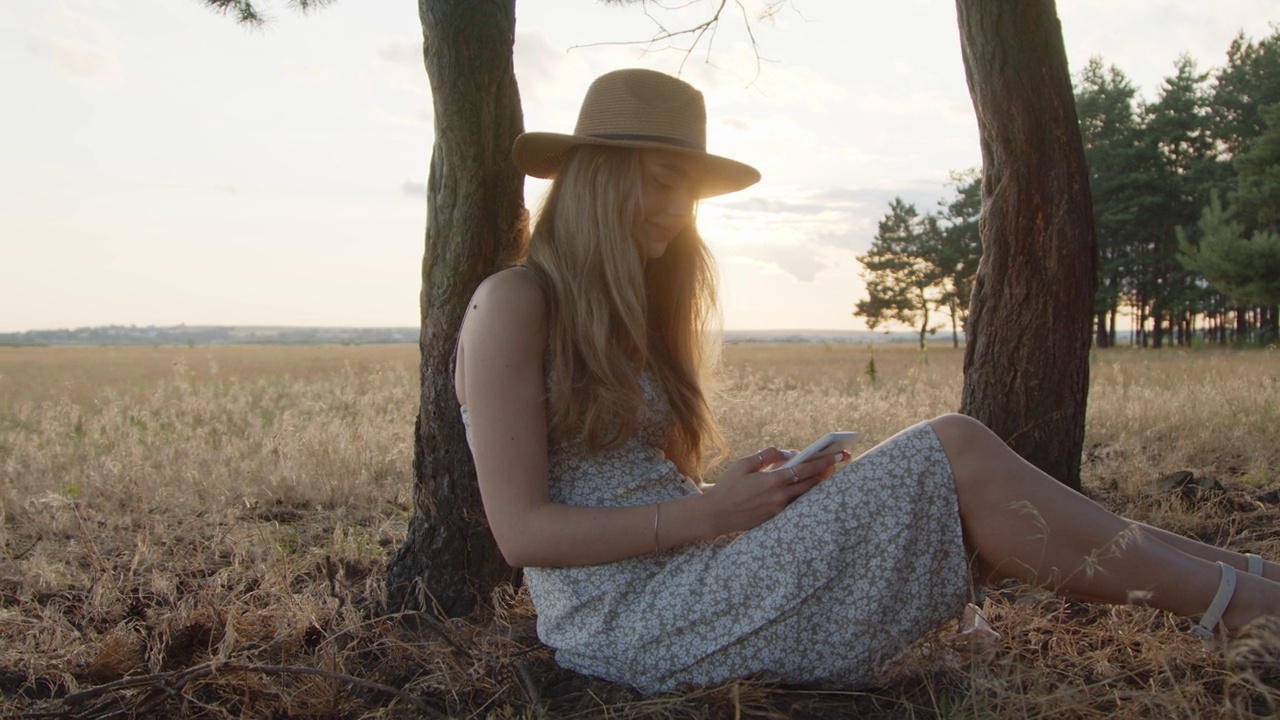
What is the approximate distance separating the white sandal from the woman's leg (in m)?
0.02

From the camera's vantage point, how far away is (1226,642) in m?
2.09

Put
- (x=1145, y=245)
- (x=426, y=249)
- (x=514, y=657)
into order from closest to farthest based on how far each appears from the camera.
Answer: (x=514, y=657), (x=426, y=249), (x=1145, y=245)

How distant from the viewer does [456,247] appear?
3092mm

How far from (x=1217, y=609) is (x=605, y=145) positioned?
1.85m

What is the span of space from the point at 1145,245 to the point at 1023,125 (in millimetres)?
42044

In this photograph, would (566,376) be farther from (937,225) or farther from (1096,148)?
(937,225)

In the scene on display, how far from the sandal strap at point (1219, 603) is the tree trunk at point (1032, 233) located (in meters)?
1.59

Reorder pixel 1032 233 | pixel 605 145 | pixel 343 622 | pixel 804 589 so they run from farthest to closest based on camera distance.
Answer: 1. pixel 1032 233
2. pixel 343 622
3. pixel 605 145
4. pixel 804 589

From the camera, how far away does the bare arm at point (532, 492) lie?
2193 millimetres

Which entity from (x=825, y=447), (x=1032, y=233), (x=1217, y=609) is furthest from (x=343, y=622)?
(x=1032, y=233)

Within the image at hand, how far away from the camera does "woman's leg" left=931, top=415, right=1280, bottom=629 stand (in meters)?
2.14

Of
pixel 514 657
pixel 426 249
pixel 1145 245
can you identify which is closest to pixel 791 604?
pixel 514 657

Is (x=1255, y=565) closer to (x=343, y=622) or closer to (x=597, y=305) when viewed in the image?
(x=597, y=305)

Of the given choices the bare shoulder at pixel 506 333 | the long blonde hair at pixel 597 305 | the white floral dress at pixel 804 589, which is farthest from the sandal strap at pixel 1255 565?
the bare shoulder at pixel 506 333
